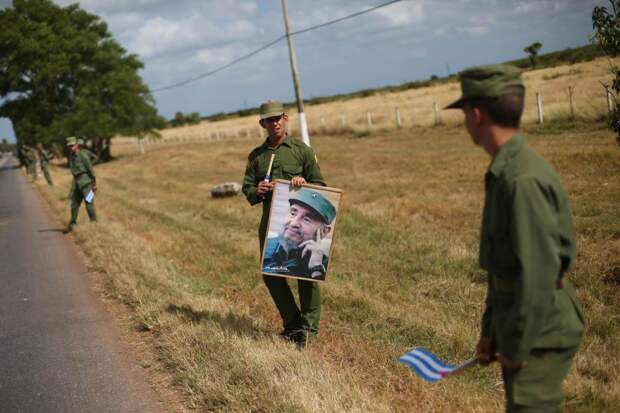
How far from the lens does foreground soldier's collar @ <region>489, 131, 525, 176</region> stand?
94.5 inches

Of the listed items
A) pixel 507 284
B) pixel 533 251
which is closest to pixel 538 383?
pixel 507 284

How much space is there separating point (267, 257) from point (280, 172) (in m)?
0.77

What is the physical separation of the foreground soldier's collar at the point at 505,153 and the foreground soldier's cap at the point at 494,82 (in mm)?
195

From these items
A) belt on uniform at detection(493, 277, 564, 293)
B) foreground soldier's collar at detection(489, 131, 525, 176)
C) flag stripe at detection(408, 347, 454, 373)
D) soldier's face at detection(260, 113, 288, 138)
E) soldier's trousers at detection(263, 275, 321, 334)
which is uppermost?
soldier's face at detection(260, 113, 288, 138)

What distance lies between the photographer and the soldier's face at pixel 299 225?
523 cm

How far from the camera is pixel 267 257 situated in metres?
5.26

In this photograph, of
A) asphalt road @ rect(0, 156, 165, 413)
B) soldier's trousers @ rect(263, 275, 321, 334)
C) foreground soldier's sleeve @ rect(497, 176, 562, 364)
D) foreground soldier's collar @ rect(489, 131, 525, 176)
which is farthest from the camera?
soldier's trousers @ rect(263, 275, 321, 334)

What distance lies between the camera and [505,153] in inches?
95.3

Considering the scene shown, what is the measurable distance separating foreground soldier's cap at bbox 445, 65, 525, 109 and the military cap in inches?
110

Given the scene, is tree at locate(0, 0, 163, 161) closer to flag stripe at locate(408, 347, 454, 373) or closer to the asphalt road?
the asphalt road

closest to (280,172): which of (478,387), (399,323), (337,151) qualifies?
(399,323)

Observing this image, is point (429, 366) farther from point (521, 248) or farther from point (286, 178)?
point (286, 178)

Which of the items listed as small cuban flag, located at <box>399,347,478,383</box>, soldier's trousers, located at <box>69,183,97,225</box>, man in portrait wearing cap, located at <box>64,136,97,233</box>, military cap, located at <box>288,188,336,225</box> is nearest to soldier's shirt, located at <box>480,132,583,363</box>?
small cuban flag, located at <box>399,347,478,383</box>

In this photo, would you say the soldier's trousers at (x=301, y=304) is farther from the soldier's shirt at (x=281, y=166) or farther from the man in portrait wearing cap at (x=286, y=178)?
the soldier's shirt at (x=281, y=166)
